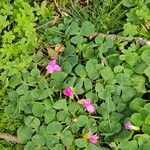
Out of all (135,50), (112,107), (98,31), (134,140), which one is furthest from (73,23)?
(134,140)

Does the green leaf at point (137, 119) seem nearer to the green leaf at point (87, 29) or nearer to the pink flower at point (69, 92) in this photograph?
the pink flower at point (69, 92)

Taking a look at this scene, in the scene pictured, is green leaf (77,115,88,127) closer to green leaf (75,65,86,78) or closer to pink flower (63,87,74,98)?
pink flower (63,87,74,98)

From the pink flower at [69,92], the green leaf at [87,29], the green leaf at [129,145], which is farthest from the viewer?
the green leaf at [87,29]

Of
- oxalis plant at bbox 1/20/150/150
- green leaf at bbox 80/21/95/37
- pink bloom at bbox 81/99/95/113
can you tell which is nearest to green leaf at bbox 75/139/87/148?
oxalis plant at bbox 1/20/150/150

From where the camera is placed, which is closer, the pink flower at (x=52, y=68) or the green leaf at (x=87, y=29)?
the pink flower at (x=52, y=68)

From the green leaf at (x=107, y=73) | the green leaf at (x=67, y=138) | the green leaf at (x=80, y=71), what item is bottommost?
the green leaf at (x=67, y=138)

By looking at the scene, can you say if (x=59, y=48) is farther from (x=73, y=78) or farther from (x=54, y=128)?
(x=54, y=128)

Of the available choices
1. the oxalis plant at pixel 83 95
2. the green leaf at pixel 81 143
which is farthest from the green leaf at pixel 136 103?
the green leaf at pixel 81 143

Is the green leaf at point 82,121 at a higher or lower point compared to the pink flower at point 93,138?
higher
